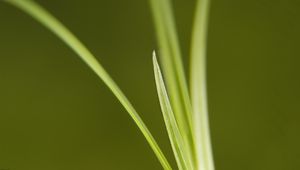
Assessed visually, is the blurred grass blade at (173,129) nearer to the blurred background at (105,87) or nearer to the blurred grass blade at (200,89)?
the blurred grass blade at (200,89)

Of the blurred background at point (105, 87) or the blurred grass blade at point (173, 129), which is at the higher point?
the blurred background at point (105, 87)

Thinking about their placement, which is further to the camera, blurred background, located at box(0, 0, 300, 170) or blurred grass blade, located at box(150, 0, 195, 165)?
blurred background, located at box(0, 0, 300, 170)

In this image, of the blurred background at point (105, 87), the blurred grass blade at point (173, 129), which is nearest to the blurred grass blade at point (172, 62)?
the blurred grass blade at point (173, 129)

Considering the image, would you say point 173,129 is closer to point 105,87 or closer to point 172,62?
point 172,62

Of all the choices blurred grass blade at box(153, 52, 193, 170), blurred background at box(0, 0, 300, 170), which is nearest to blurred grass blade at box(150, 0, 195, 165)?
blurred grass blade at box(153, 52, 193, 170)

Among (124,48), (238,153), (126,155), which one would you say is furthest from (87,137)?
(238,153)

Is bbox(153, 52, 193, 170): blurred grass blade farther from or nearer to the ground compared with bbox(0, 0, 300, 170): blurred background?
nearer to the ground

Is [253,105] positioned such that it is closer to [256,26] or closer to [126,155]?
[256,26]

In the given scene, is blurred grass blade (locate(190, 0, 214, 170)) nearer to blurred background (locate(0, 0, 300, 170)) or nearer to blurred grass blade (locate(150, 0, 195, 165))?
blurred grass blade (locate(150, 0, 195, 165))
